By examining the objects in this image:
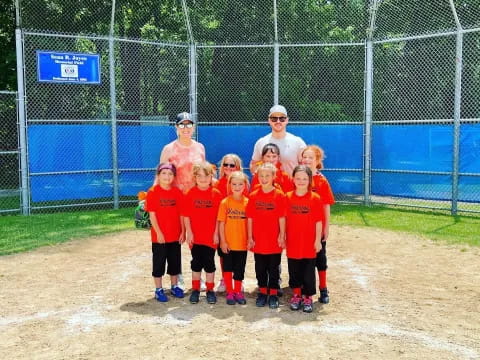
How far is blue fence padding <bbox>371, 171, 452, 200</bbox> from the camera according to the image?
33.2 ft

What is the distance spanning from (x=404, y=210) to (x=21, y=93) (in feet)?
25.9

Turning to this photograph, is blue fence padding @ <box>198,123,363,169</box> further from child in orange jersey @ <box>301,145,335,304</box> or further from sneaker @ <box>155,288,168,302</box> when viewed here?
sneaker @ <box>155,288,168,302</box>

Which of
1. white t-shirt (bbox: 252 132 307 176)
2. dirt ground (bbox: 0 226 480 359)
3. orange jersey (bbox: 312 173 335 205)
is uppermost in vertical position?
white t-shirt (bbox: 252 132 307 176)

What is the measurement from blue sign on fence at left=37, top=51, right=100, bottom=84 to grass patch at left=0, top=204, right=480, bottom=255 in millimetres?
2711

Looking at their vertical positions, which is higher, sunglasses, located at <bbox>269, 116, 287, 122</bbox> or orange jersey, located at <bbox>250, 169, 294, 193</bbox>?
sunglasses, located at <bbox>269, 116, 287, 122</bbox>

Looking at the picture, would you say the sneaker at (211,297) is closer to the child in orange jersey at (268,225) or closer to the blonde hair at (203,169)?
the child in orange jersey at (268,225)

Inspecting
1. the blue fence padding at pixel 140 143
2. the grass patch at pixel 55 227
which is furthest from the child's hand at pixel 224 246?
the blue fence padding at pixel 140 143

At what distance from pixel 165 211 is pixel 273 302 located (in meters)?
1.33

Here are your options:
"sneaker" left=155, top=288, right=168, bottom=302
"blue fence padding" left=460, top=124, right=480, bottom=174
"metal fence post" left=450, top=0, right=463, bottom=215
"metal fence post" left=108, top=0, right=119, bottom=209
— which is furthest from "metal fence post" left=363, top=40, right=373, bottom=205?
"sneaker" left=155, top=288, right=168, bottom=302

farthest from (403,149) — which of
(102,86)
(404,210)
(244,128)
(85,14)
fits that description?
(85,14)

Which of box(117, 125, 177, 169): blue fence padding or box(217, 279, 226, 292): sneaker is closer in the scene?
box(217, 279, 226, 292): sneaker

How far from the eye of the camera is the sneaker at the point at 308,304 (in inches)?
182

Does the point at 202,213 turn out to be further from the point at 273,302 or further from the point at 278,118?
the point at 278,118

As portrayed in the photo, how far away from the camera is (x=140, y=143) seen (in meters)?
11.2
